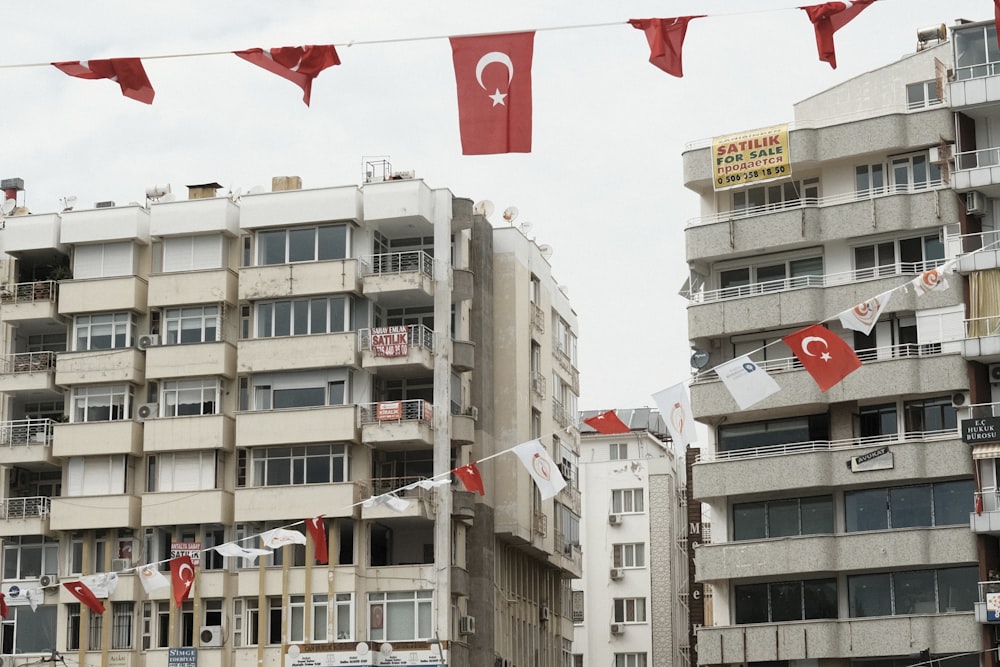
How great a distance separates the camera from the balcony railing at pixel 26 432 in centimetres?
6988

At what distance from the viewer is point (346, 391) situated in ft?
220

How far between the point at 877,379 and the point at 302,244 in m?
23.6

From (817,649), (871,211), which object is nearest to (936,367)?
(871,211)

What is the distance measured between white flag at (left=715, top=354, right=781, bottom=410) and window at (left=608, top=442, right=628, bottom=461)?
224 feet

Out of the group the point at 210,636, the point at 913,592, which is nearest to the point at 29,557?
the point at 210,636

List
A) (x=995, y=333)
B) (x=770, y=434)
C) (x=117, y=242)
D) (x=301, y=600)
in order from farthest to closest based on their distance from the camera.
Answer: (x=117, y=242) → (x=301, y=600) → (x=770, y=434) → (x=995, y=333)

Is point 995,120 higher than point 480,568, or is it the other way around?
point 995,120

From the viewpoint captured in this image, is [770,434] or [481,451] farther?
[481,451]

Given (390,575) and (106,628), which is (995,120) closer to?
(390,575)

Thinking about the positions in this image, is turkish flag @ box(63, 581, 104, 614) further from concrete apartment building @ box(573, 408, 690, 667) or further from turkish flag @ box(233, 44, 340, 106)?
concrete apartment building @ box(573, 408, 690, 667)

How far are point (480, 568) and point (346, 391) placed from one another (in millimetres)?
8250

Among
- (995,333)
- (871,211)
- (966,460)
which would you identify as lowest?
(966,460)

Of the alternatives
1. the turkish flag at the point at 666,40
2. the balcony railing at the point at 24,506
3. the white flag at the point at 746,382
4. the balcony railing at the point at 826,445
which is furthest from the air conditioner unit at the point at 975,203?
the balcony railing at the point at 24,506

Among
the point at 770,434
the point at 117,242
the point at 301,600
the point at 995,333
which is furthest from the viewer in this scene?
the point at 117,242
